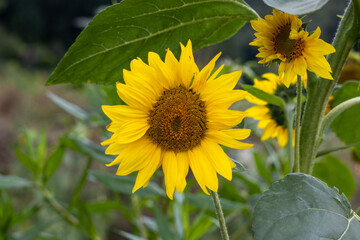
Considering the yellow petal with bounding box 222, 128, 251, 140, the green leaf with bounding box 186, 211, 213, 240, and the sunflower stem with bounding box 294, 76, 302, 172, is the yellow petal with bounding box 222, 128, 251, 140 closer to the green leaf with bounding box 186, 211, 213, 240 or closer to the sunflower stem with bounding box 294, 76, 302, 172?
the sunflower stem with bounding box 294, 76, 302, 172

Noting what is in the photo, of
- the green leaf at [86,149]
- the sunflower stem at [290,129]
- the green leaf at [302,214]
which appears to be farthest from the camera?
the green leaf at [86,149]

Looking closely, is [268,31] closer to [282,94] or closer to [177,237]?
[282,94]

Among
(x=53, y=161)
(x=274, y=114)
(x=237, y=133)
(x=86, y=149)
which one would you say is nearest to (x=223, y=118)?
(x=237, y=133)

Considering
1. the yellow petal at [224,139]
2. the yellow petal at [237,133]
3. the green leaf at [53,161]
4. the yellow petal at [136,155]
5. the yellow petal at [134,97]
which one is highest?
the yellow petal at [134,97]

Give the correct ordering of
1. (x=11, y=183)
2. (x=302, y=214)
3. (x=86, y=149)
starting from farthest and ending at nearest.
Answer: (x=11, y=183)
(x=86, y=149)
(x=302, y=214)

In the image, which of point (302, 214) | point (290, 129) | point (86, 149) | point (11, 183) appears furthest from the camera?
point (11, 183)

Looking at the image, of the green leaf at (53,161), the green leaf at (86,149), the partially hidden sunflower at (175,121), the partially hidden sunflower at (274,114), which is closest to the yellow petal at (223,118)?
the partially hidden sunflower at (175,121)

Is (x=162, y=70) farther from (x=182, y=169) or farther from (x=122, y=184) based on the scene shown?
(x=122, y=184)

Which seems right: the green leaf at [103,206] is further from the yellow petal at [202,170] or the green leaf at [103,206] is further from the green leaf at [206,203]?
the yellow petal at [202,170]
